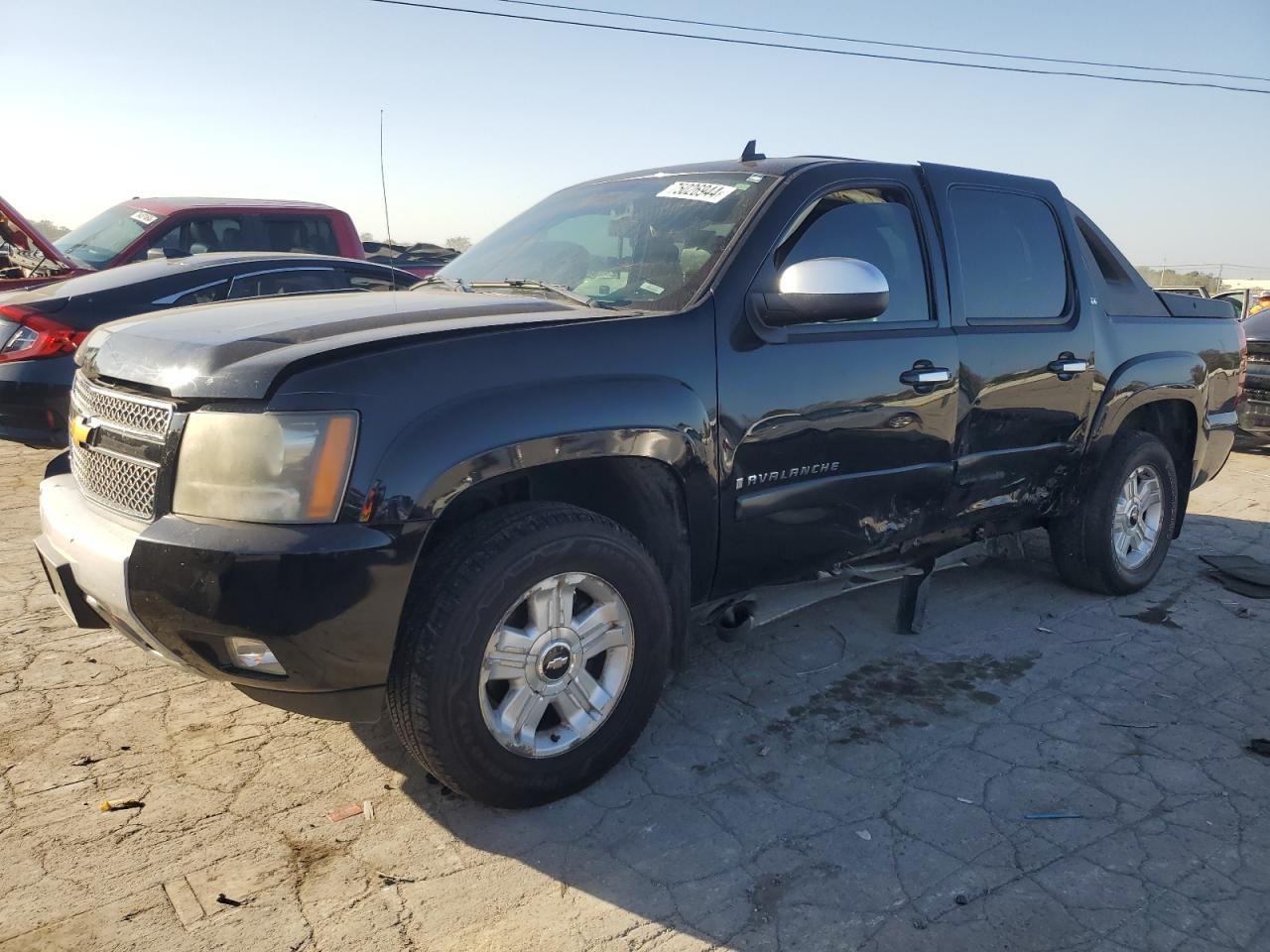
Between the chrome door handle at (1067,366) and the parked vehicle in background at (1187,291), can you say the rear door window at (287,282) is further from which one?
the parked vehicle in background at (1187,291)

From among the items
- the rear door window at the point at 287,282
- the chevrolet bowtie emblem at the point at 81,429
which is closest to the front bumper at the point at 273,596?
the chevrolet bowtie emblem at the point at 81,429

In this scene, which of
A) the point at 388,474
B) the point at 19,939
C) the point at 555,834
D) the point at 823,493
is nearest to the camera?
the point at 19,939

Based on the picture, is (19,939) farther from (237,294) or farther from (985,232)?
(237,294)

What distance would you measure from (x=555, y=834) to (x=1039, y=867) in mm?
1317

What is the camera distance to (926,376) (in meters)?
3.63

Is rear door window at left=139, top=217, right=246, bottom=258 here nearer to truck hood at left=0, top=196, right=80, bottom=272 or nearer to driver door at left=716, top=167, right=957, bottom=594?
truck hood at left=0, top=196, right=80, bottom=272

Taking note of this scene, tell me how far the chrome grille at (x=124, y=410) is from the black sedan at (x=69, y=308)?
213cm

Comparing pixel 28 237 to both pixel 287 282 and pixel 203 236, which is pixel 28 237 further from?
pixel 287 282

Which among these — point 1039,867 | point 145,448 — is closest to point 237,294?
point 145,448

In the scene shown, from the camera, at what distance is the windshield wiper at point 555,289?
326cm

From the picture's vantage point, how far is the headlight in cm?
237

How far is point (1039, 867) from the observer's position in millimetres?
2670

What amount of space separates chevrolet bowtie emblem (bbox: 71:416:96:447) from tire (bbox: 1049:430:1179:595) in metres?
4.09

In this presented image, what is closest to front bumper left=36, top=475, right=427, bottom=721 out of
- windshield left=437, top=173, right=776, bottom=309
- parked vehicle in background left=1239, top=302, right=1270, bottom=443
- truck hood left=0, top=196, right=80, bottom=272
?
windshield left=437, top=173, right=776, bottom=309
